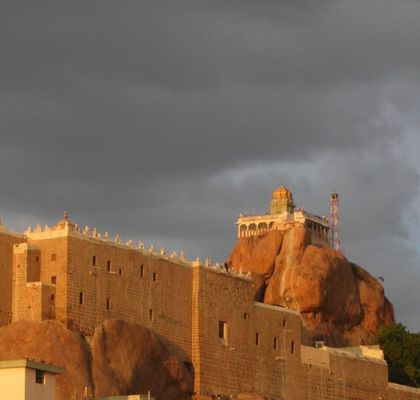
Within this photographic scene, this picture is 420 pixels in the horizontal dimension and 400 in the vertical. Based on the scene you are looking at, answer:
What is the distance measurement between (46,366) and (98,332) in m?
33.0

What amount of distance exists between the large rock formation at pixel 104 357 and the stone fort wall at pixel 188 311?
1.74m

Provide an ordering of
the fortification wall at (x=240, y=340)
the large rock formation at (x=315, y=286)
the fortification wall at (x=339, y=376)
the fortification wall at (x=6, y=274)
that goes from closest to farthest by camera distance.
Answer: the fortification wall at (x=6, y=274) < the fortification wall at (x=240, y=340) < the fortification wall at (x=339, y=376) < the large rock formation at (x=315, y=286)

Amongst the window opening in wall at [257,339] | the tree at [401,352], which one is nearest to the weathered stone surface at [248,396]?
the window opening in wall at [257,339]

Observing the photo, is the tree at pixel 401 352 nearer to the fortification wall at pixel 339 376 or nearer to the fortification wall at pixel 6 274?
the fortification wall at pixel 339 376

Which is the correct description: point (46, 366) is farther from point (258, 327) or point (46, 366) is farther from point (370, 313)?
point (370, 313)

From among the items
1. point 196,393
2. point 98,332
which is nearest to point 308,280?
point 196,393

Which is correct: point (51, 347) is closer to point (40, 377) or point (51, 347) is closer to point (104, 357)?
point (104, 357)

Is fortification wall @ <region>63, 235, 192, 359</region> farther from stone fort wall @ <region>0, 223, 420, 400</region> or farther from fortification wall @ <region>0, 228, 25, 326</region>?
fortification wall @ <region>0, 228, 25, 326</region>

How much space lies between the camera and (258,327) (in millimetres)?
117750

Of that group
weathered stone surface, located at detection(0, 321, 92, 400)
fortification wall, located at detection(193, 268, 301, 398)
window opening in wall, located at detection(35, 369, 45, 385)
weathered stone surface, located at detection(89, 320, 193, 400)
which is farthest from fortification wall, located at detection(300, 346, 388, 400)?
window opening in wall, located at detection(35, 369, 45, 385)

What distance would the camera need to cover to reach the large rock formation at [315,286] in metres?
138

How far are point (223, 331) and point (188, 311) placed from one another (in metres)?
4.20

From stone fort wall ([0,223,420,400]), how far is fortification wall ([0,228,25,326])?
0.08 metres

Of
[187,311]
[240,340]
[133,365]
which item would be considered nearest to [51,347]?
[133,365]
